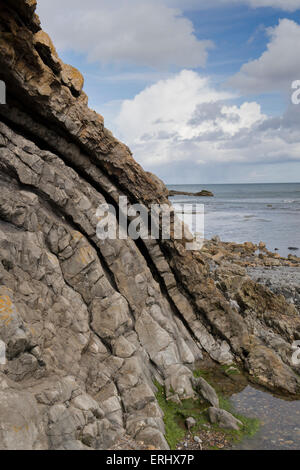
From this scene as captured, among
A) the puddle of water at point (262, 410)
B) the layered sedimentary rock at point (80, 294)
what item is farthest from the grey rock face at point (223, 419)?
the layered sedimentary rock at point (80, 294)

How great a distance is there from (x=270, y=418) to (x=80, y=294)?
10180 millimetres

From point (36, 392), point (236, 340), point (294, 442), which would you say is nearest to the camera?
point (36, 392)

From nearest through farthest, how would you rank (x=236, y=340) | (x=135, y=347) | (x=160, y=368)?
(x=135, y=347) < (x=160, y=368) < (x=236, y=340)

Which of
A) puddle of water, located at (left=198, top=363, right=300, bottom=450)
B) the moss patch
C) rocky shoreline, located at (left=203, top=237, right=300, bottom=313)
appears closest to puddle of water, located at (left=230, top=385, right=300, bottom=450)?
puddle of water, located at (left=198, top=363, right=300, bottom=450)

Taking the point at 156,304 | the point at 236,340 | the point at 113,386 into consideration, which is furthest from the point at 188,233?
the point at 113,386

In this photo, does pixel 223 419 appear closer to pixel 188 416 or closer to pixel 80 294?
pixel 188 416

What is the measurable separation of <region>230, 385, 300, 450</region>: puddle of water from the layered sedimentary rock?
1.29 meters

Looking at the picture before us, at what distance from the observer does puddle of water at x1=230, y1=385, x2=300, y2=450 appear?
14.4 metres

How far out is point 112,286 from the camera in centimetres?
1869

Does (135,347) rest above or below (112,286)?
below

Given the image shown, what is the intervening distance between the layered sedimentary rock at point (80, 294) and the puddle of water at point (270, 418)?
129 centimetres

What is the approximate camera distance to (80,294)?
16516 mm

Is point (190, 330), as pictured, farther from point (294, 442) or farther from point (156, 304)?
point (294, 442)

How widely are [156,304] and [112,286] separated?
2.77 metres
